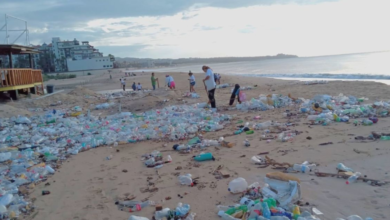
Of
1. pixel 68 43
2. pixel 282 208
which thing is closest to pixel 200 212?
pixel 282 208

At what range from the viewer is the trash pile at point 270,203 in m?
3.17

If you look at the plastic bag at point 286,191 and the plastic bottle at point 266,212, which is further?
the plastic bag at point 286,191

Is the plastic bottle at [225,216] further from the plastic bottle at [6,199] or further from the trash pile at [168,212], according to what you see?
the plastic bottle at [6,199]

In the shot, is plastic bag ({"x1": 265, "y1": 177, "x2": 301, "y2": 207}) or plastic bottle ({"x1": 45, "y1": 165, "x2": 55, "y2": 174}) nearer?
plastic bag ({"x1": 265, "y1": 177, "x2": 301, "y2": 207})

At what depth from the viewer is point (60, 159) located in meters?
6.37

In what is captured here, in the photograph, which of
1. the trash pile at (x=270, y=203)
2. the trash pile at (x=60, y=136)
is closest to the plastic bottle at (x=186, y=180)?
the trash pile at (x=270, y=203)

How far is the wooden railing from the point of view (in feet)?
51.0

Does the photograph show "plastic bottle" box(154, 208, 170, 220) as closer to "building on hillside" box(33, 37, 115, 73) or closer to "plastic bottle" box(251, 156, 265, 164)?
"plastic bottle" box(251, 156, 265, 164)

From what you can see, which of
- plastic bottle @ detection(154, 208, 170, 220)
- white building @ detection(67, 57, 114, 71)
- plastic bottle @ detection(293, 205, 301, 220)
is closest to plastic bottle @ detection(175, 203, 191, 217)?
plastic bottle @ detection(154, 208, 170, 220)

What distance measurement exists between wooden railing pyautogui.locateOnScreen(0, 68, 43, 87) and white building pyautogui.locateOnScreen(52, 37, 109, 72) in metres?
64.7

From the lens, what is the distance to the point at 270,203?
335 cm

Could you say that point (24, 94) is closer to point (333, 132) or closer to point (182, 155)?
point (182, 155)

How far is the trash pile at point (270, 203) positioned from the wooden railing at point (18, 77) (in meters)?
15.4

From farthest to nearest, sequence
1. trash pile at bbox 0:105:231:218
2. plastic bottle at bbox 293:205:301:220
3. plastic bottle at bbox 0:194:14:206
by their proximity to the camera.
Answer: trash pile at bbox 0:105:231:218
plastic bottle at bbox 0:194:14:206
plastic bottle at bbox 293:205:301:220
